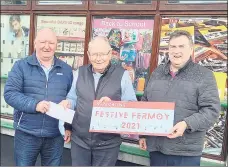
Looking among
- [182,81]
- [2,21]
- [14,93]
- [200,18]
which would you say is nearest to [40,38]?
[14,93]

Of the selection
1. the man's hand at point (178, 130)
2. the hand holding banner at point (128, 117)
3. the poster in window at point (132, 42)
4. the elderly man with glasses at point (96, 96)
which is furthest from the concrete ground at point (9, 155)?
the man's hand at point (178, 130)

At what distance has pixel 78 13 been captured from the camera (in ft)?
14.3

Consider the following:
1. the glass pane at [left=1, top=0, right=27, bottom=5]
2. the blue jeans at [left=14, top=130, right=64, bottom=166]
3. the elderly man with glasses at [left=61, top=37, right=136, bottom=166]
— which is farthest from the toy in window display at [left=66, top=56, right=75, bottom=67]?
the elderly man with glasses at [left=61, top=37, right=136, bottom=166]

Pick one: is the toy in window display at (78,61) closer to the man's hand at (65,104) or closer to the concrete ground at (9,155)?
the concrete ground at (9,155)

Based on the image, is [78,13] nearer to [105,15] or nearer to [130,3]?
[105,15]

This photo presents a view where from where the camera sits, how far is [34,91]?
2867 millimetres

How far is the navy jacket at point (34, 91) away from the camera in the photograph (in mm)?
2805

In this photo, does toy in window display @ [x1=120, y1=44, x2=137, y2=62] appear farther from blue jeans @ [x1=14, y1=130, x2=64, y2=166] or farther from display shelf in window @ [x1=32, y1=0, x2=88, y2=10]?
blue jeans @ [x1=14, y1=130, x2=64, y2=166]

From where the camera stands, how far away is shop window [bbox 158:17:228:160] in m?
3.58

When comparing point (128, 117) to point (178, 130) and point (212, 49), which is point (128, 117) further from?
point (212, 49)

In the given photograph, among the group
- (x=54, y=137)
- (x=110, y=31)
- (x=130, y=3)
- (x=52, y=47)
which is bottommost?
(x=54, y=137)

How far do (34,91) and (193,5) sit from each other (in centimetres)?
211

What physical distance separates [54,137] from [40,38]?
97 centimetres

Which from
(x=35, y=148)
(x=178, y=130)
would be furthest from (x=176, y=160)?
(x=35, y=148)
